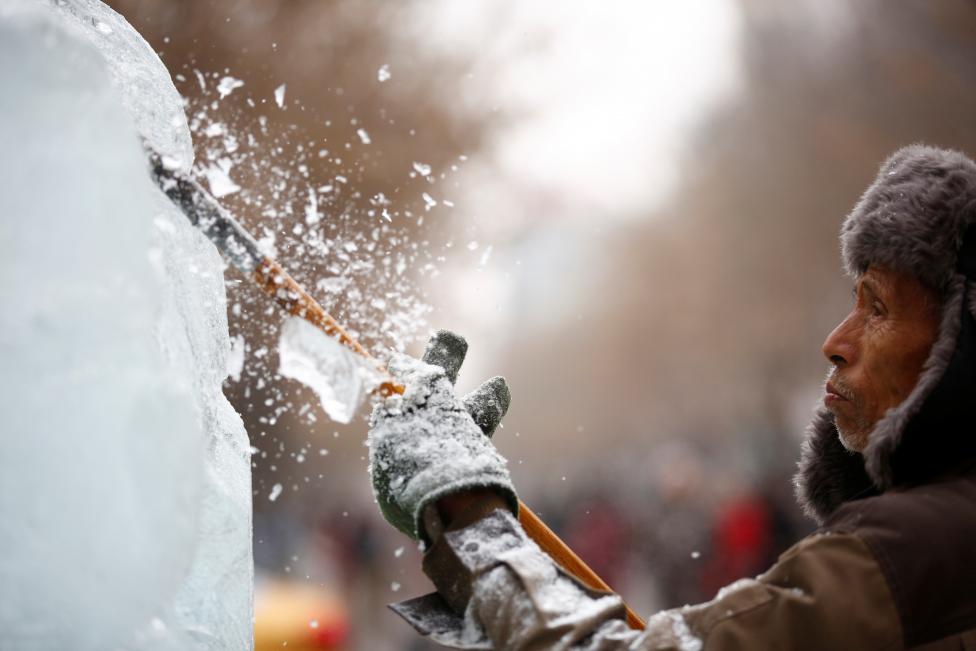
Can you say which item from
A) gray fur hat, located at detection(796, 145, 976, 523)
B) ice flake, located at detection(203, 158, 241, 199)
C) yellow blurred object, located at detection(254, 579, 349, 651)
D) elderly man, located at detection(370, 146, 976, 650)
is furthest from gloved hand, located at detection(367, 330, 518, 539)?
yellow blurred object, located at detection(254, 579, 349, 651)

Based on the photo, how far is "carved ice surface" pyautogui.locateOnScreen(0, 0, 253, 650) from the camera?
96 centimetres

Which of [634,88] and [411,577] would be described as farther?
[634,88]

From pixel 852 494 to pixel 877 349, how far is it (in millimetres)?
321

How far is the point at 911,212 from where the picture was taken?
1.29m

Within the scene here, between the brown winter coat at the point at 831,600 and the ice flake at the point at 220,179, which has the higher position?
the ice flake at the point at 220,179

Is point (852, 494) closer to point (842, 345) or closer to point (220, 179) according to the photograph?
point (842, 345)

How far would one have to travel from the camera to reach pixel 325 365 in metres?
1.39

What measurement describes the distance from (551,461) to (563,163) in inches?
145

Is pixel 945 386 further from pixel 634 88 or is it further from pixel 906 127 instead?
pixel 906 127

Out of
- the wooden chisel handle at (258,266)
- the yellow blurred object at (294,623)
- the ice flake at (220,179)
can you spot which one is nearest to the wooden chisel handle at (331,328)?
the wooden chisel handle at (258,266)

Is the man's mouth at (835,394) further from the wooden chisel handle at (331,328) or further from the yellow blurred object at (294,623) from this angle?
the yellow blurred object at (294,623)

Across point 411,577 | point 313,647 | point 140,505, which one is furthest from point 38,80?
point 411,577

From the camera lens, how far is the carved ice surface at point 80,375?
96 centimetres

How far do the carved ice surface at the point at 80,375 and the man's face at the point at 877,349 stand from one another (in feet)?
3.34
